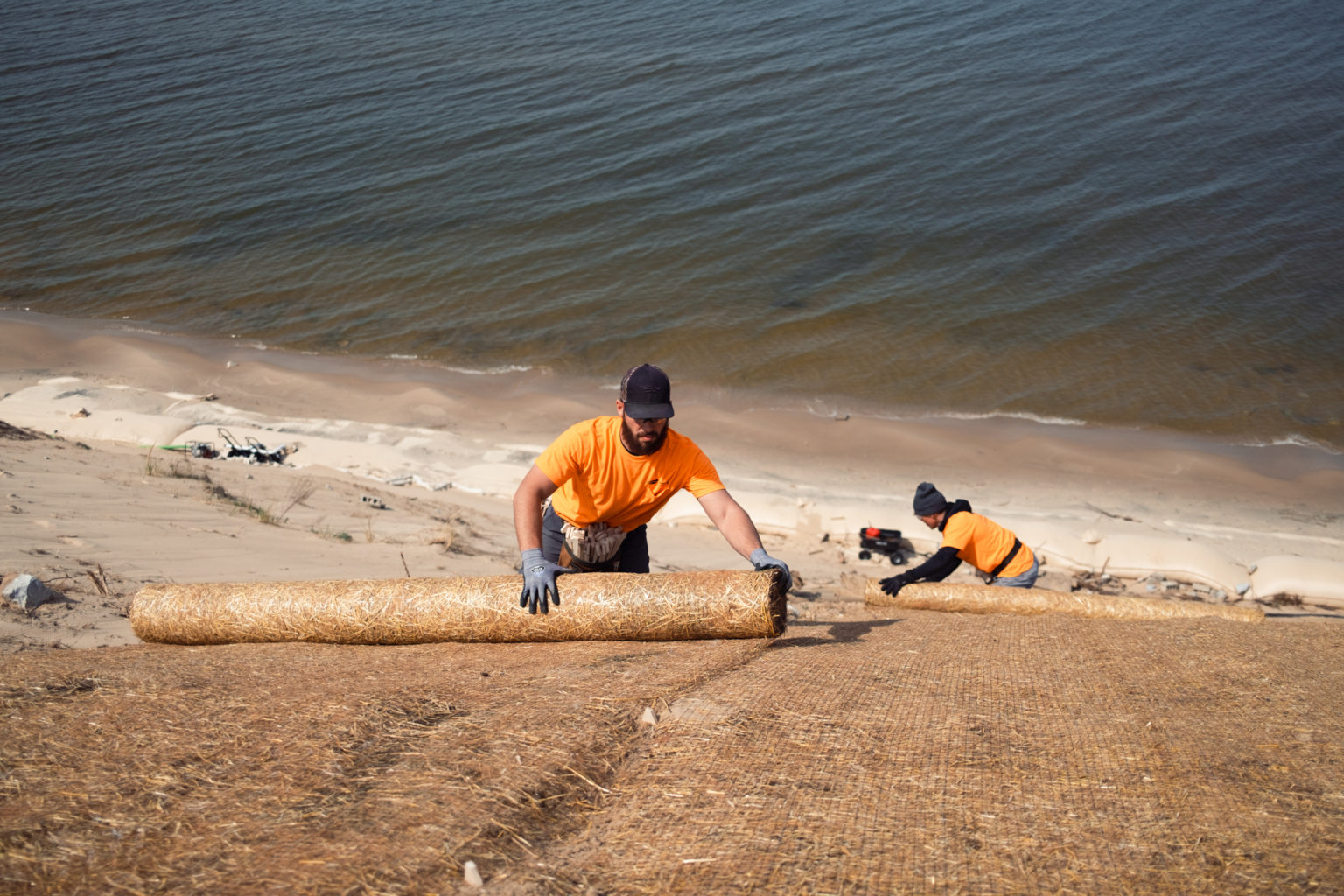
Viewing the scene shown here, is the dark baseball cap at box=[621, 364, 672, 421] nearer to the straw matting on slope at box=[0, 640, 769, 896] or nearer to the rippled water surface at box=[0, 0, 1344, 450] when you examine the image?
the straw matting on slope at box=[0, 640, 769, 896]

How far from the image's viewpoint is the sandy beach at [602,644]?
2373 millimetres

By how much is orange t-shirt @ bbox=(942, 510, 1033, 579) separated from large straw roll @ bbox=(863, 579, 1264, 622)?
0.32 meters

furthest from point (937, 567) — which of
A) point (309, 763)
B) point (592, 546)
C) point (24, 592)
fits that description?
point (24, 592)

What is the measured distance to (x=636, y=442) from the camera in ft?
14.2

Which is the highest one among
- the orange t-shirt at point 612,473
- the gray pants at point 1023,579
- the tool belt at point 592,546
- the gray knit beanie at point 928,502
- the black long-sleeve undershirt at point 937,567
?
the orange t-shirt at point 612,473

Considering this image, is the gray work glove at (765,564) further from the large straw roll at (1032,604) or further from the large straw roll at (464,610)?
the large straw roll at (1032,604)

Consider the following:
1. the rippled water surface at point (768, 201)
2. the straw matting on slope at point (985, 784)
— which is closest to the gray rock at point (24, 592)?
the straw matting on slope at point (985, 784)

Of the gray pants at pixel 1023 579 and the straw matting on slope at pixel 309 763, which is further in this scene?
the gray pants at pixel 1023 579

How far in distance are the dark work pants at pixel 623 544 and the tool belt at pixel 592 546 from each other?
0.05 metres

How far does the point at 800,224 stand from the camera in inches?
798

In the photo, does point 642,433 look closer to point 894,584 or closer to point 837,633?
point 837,633

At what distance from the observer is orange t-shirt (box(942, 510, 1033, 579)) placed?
257 inches

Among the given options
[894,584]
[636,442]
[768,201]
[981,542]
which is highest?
[768,201]

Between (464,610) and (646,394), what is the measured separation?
1456mm
